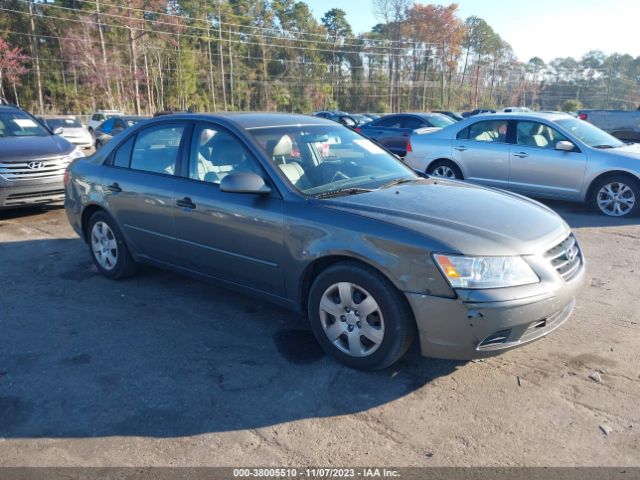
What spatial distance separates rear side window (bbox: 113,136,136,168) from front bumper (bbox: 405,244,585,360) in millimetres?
3215

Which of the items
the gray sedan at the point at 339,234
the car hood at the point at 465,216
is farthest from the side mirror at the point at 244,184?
the car hood at the point at 465,216

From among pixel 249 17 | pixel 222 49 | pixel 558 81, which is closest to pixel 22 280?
pixel 222 49

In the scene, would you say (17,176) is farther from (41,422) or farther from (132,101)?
(132,101)

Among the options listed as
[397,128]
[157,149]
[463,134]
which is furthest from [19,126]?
[397,128]

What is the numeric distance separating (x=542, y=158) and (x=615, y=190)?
A: 1157 mm

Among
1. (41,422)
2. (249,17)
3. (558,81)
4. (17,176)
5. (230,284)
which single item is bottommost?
(41,422)

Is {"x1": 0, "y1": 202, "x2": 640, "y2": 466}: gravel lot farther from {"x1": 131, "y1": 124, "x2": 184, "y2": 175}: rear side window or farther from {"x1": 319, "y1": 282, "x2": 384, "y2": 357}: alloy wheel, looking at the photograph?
{"x1": 131, "y1": 124, "x2": 184, "y2": 175}: rear side window

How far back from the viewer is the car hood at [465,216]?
9.92 ft

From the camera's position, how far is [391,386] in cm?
322

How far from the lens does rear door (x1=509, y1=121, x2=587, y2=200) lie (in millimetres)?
8039

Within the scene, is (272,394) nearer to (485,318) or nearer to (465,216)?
(485,318)

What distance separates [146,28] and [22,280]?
51.1 m

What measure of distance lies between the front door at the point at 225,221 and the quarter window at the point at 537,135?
6.09 m

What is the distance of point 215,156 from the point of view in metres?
4.19
